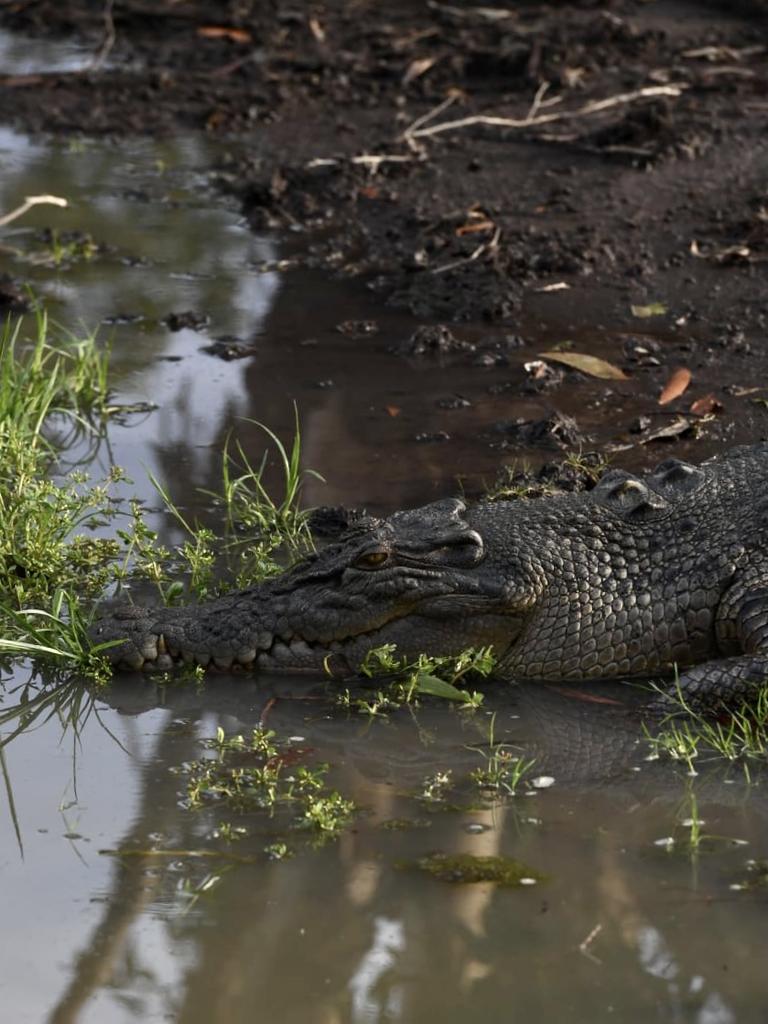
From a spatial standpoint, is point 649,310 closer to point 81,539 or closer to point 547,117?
point 547,117

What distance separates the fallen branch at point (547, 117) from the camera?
10.3 metres

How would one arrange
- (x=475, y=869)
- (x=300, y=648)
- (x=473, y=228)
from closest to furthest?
(x=475, y=869) < (x=300, y=648) < (x=473, y=228)

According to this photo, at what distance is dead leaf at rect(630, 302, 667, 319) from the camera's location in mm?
8031

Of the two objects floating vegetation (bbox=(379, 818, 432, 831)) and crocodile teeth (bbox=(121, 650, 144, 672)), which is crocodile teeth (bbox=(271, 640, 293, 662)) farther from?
floating vegetation (bbox=(379, 818, 432, 831))

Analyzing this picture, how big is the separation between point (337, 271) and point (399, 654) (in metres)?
4.15

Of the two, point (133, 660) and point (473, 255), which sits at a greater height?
point (133, 660)

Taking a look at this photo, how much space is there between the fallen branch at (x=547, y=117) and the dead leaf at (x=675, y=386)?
139 inches

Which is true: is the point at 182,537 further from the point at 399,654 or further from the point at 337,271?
the point at 337,271

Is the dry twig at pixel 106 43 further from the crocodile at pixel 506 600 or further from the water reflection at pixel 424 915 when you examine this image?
the water reflection at pixel 424 915

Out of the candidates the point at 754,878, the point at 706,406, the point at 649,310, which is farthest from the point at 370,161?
the point at 754,878

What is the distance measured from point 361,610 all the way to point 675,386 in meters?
2.65

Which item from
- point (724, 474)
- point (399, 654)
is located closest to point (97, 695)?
point (399, 654)

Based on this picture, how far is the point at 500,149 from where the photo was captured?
33.8ft

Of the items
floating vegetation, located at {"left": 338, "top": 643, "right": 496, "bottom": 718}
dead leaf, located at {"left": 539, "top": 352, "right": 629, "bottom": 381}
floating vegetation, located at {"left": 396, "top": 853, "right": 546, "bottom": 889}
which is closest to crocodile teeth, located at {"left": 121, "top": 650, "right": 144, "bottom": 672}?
floating vegetation, located at {"left": 338, "top": 643, "right": 496, "bottom": 718}
